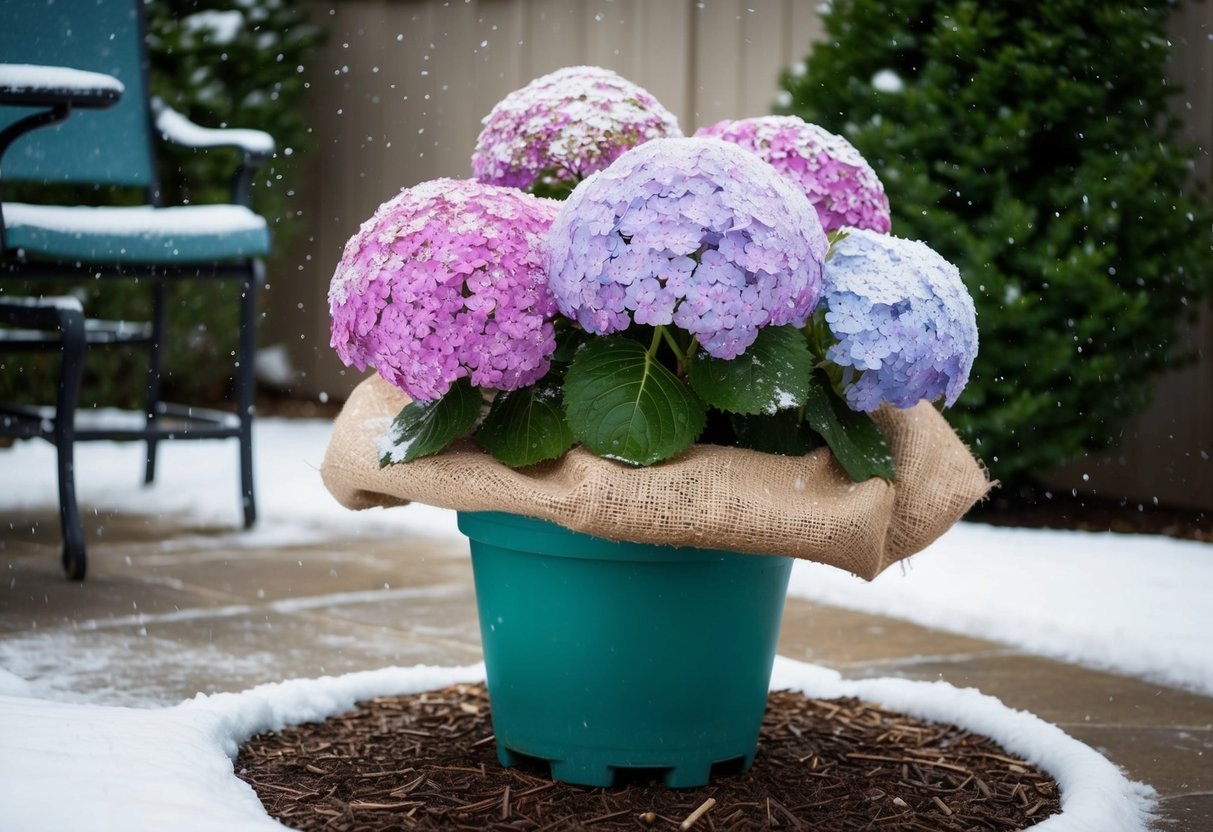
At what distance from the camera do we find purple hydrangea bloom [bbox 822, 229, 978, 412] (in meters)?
1.40

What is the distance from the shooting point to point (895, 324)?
140 centimetres

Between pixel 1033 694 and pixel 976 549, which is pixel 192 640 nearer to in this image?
pixel 1033 694

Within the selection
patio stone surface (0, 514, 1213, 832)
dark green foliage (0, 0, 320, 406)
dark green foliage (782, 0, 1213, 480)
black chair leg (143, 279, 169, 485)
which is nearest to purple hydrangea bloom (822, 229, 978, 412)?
patio stone surface (0, 514, 1213, 832)

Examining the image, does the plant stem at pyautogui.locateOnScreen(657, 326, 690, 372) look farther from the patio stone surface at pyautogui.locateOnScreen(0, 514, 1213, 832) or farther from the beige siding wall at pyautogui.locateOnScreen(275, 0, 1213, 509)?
the beige siding wall at pyautogui.locateOnScreen(275, 0, 1213, 509)

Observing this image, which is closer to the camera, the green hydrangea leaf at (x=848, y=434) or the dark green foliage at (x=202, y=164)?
the green hydrangea leaf at (x=848, y=434)

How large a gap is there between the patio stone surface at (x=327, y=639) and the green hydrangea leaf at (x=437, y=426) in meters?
0.71

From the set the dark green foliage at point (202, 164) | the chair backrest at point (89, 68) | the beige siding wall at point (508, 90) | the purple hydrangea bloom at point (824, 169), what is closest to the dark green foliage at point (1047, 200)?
the beige siding wall at point (508, 90)

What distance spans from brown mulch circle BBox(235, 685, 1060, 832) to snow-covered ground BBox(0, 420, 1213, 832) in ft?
0.17

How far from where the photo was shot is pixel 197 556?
3.06 metres

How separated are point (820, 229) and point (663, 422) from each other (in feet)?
0.83

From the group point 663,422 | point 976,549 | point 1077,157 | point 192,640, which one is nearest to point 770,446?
point 663,422

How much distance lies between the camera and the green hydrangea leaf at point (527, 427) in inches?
56.1

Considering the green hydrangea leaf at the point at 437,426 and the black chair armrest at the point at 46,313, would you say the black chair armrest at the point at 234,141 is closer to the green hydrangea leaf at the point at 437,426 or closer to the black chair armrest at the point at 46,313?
the black chair armrest at the point at 46,313

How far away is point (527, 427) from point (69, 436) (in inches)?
67.0
